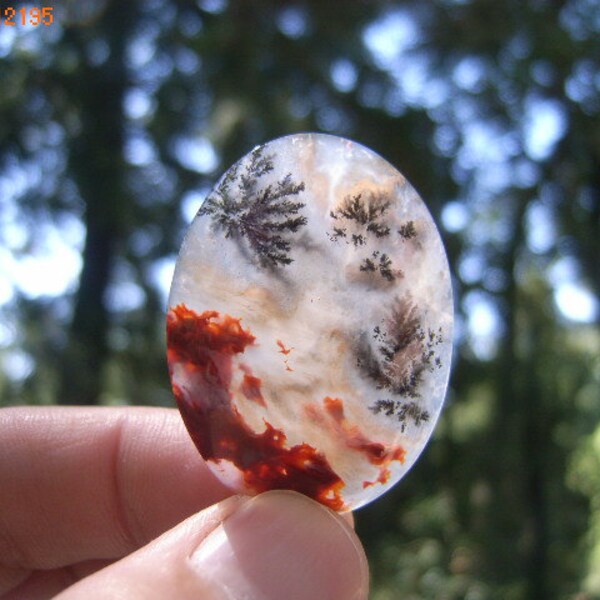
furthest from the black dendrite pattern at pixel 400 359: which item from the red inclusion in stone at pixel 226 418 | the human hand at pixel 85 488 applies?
the human hand at pixel 85 488

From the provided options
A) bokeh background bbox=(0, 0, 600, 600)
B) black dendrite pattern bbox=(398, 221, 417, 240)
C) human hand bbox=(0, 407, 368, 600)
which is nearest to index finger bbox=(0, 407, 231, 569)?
human hand bbox=(0, 407, 368, 600)

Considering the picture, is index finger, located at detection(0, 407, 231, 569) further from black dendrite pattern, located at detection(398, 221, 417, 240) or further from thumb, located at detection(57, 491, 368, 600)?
black dendrite pattern, located at detection(398, 221, 417, 240)

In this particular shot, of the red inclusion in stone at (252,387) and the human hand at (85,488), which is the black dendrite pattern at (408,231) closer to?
the red inclusion in stone at (252,387)

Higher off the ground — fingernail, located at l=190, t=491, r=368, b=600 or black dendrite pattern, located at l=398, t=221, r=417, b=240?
black dendrite pattern, located at l=398, t=221, r=417, b=240

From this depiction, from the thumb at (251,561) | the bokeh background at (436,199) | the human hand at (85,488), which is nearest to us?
the thumb at (251,561)

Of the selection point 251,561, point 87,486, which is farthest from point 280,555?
point 87,486

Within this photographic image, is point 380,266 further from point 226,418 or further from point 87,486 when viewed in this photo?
point 87,486

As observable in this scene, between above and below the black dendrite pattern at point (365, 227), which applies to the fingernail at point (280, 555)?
below
